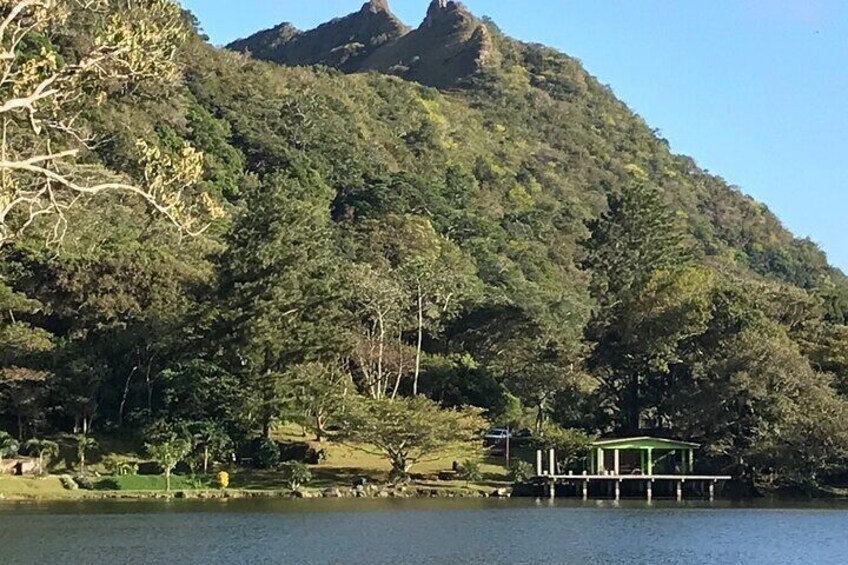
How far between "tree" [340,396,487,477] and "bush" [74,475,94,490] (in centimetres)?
1038

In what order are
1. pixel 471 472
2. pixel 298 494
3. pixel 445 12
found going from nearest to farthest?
Result: pixel 298 494
pixel 471 472
pixel 445 12

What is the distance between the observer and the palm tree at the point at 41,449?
44594mm

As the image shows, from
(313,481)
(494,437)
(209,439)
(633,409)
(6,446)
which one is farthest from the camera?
(494,437)

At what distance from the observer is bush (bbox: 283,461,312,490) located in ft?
149

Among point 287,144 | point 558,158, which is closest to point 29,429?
point 287,144

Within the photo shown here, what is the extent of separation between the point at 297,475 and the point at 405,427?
4767mm

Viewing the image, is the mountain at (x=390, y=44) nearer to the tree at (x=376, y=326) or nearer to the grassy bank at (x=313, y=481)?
the tree at (x=376, y=326)

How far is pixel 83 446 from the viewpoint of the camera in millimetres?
45312

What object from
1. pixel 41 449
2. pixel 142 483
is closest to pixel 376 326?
pixel 142 483

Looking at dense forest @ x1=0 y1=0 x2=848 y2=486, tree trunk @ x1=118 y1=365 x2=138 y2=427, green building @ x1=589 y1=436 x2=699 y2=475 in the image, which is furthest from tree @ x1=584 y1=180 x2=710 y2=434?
tree trunk @ x1=118 y1=365 x2=138 y2=427

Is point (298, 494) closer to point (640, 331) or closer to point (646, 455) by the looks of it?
point (646, 455)

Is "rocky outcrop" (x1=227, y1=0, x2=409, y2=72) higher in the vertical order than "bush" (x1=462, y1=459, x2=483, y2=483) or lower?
higher

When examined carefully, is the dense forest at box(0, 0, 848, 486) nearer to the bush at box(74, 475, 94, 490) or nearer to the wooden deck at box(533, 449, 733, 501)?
the wooden deck at box(533, 449, 733, 501)

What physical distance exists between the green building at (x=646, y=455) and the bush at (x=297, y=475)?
41.7 feet
